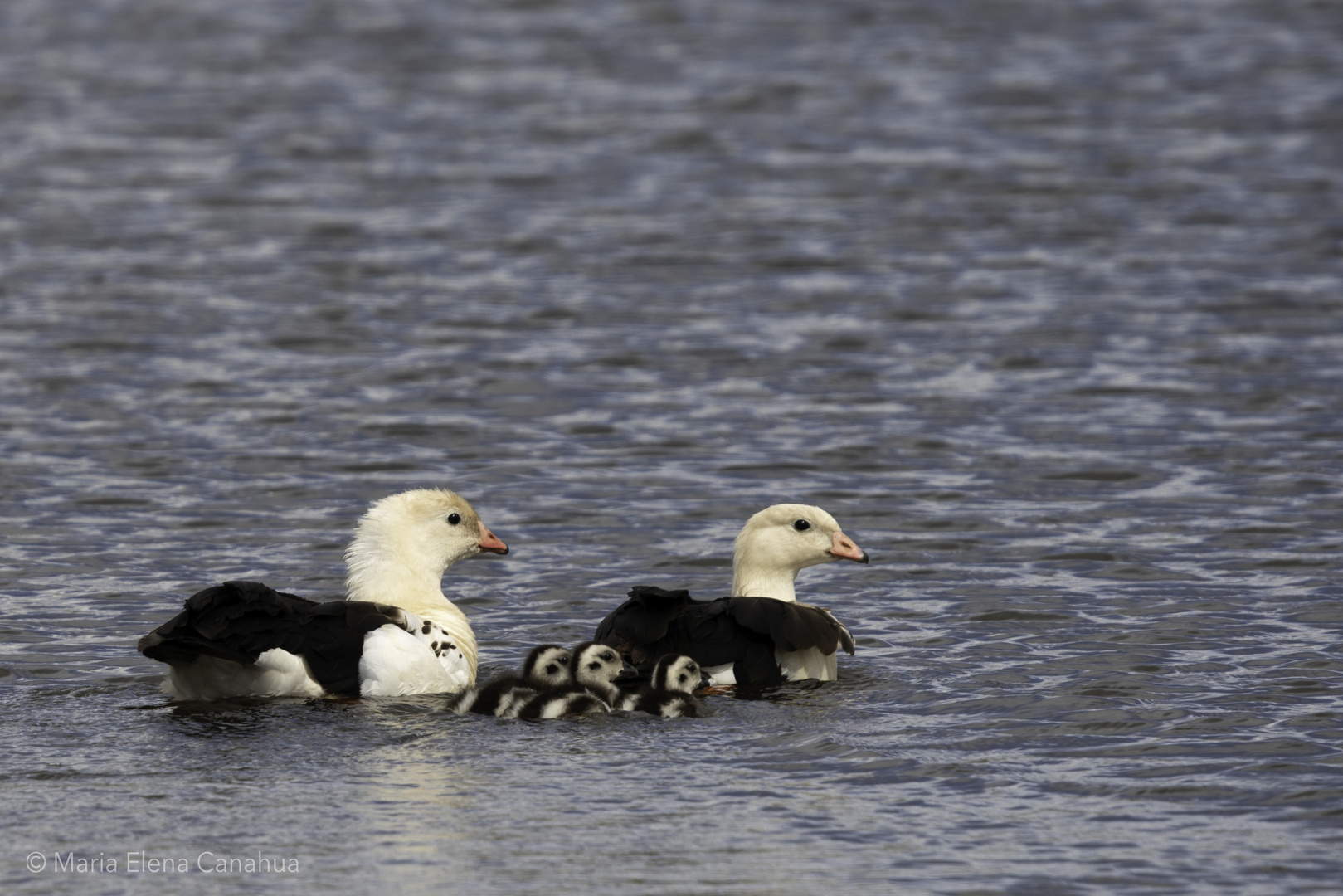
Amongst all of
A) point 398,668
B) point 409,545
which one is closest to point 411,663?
point 398,668

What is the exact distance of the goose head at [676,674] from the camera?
988 cm

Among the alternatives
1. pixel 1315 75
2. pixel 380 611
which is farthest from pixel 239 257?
pixel 1315 75

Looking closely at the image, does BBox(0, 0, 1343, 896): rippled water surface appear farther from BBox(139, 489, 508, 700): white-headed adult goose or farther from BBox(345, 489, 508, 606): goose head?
BBox(345, 489, 508, 606): goose head

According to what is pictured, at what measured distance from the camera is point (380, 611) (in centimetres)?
1028

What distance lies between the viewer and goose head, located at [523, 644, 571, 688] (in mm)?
9805

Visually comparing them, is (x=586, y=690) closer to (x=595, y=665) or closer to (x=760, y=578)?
(x=595, y=665)

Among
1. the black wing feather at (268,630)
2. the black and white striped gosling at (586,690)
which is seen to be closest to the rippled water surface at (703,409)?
the black and white striped gosling at (586,690)

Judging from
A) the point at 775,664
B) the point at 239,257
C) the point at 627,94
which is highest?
the point at 627,94

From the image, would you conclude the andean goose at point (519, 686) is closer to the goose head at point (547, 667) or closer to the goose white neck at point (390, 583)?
the goose head at point (547, 667)

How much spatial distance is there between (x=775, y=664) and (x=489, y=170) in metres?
17.2

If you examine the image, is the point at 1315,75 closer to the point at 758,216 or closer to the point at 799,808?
the point at 758,216

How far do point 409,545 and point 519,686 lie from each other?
1567 mm

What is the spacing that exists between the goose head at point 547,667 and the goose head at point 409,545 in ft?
3.60

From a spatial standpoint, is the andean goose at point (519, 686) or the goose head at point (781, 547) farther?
the goose head at point (781, 547)
